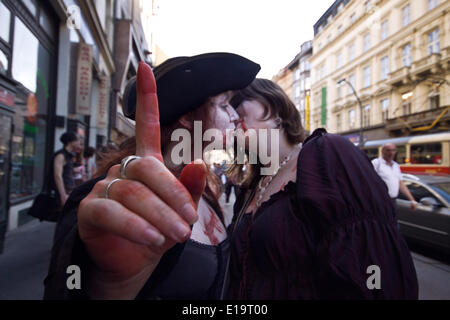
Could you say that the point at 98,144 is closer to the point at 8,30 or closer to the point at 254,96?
the point at 8,30

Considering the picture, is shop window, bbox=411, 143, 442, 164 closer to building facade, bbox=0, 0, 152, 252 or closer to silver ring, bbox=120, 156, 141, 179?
building facade, bbox=0, 0, 152, 252

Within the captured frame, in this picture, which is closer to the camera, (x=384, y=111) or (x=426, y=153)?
(x=426, y=153)

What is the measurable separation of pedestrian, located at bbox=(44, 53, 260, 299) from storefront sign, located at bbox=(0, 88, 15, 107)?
3065 millimetres

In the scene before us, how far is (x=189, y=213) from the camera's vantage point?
45cm

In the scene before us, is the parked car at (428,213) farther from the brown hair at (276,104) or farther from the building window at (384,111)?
the building window at (384,111)

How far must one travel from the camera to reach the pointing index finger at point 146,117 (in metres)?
0.52

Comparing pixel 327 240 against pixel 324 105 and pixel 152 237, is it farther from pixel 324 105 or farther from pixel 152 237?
pixel 324 105

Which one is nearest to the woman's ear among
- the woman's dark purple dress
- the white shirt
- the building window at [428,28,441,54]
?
the woman's dark purple dress

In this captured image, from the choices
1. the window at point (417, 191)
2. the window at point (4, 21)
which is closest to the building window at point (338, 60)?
the window at point (417, 191)

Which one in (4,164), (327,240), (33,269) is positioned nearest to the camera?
(327,240)

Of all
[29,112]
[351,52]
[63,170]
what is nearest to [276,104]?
[351,52]

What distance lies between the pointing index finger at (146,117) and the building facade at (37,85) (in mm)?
3509

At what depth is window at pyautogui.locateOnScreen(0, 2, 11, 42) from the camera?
3320 millimetres

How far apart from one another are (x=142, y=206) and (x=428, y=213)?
4.99m
